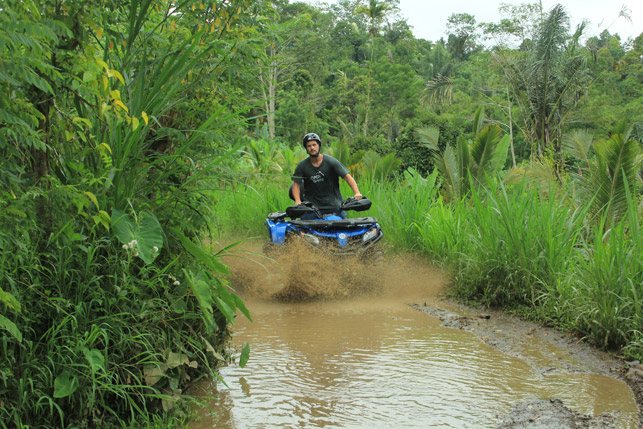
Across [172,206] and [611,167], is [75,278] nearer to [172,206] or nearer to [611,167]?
[172,206]

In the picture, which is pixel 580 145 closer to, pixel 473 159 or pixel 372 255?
pixel 473 159

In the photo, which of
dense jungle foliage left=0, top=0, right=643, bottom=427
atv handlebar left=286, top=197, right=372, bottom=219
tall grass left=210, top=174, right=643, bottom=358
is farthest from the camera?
atv handlebar left=286, top=197, right=372, bottom=219

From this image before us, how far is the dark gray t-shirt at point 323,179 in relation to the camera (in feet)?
28.0

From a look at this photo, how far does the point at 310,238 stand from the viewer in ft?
25.7

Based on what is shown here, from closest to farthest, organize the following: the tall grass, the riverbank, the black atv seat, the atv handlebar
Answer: the riverbank, the tall grass, the black atv seat, the atv handlebar

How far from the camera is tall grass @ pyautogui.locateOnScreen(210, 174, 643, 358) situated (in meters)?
5.44

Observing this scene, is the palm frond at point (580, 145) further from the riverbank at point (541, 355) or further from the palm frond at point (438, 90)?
the palm frond at point (438, 90)

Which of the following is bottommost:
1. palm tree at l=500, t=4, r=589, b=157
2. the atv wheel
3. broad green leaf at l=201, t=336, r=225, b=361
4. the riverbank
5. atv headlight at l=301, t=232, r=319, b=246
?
the riverbank

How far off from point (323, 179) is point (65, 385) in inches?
223

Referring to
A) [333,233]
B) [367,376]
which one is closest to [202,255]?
[367,376]

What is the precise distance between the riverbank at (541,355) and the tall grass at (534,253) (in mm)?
185

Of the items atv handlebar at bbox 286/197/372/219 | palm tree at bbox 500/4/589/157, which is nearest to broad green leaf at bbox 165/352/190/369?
atv handlebar at bbox 286/197/372/219

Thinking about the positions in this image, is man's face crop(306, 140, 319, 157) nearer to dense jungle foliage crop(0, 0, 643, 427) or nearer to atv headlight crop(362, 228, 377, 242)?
atv headlight crop(362, 228, 377, 242)

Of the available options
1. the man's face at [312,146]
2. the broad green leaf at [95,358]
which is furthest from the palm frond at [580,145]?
the broad green leaf at [95,358]
